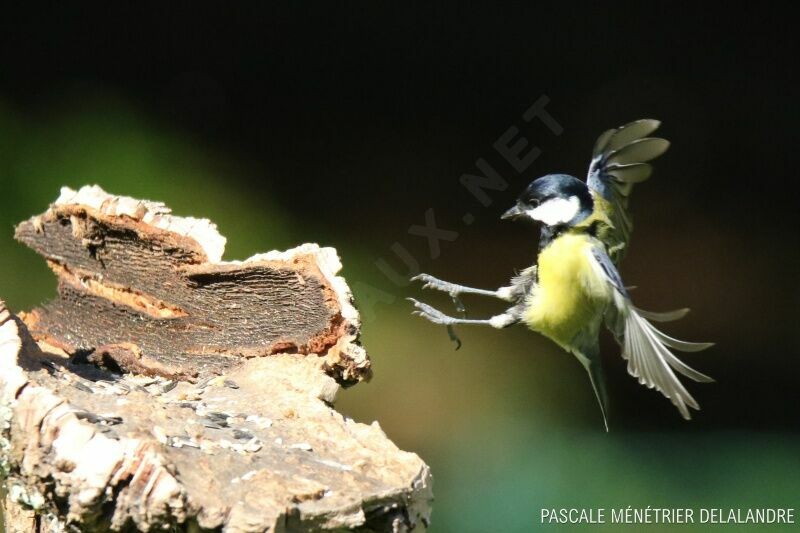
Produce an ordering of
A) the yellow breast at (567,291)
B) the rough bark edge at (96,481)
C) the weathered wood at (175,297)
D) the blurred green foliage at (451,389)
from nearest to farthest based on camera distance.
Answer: the rough bark edge at (96,481), the weathered wood at (175,297), the yellow breast at (567,291), the blurred green foliage at (451,389)

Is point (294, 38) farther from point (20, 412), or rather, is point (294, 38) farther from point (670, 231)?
point (20, 412)

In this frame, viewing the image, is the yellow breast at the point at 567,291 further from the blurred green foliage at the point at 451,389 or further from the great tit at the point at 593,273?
the blurred green foliage at the point at 451,389

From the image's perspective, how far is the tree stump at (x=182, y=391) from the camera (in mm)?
1047

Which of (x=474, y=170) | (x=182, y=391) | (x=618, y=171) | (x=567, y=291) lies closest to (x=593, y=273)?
(x=567, y=291)

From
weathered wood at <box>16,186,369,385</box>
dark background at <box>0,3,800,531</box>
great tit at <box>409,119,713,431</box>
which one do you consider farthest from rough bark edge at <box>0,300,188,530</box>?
dark background at <box>0,3,800,531</box>

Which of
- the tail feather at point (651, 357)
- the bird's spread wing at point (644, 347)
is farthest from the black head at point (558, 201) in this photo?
the tail feather at point (651, 357)

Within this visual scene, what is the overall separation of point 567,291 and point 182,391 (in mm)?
731

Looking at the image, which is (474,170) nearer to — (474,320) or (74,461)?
(474,320)

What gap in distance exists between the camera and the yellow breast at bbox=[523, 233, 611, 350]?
1743 millimetres

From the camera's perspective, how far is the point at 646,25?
321cm

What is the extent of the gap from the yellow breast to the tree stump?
45cm

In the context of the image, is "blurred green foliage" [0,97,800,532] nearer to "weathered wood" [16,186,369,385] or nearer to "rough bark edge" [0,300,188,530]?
"weathered wood" [16,186,369,385]

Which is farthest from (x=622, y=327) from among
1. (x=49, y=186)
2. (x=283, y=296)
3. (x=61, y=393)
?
(x=49, y=186)

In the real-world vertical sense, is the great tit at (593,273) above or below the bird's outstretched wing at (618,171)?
below
